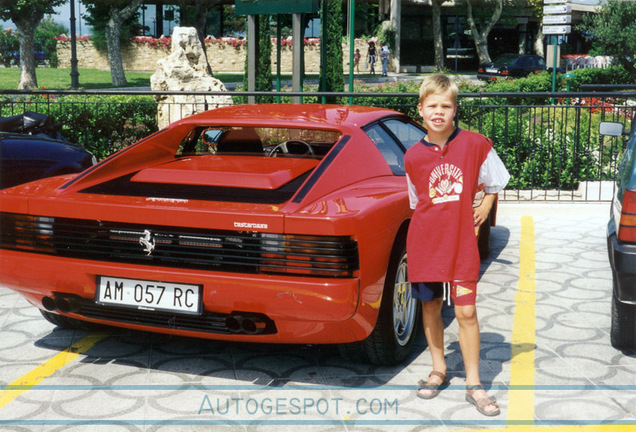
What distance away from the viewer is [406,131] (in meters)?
5.44

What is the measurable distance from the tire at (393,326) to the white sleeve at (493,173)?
2.34 ft

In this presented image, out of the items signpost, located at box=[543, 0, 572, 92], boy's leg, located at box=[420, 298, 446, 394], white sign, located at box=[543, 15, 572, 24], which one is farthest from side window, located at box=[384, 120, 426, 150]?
white sign, located at box=[543, 15, 572, 24]

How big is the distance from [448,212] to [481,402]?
939 millimetres

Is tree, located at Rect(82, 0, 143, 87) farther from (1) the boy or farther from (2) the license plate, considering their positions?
(1) the boy

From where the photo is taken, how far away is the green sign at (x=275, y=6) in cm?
1258

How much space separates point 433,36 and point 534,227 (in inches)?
1783

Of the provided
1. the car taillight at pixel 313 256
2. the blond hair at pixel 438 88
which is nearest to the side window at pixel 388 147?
the blond hair at pixel 438 88

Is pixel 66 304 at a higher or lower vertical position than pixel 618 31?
lower

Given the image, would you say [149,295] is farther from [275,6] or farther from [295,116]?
[275,6]

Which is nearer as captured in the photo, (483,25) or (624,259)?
(624,259)

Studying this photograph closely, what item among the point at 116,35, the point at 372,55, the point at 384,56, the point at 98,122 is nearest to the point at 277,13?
the point at 98,122

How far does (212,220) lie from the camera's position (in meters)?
3.75

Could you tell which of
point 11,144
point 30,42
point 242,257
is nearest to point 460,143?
point 242,257

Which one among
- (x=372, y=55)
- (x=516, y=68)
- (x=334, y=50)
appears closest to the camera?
(x=334, y=50)
